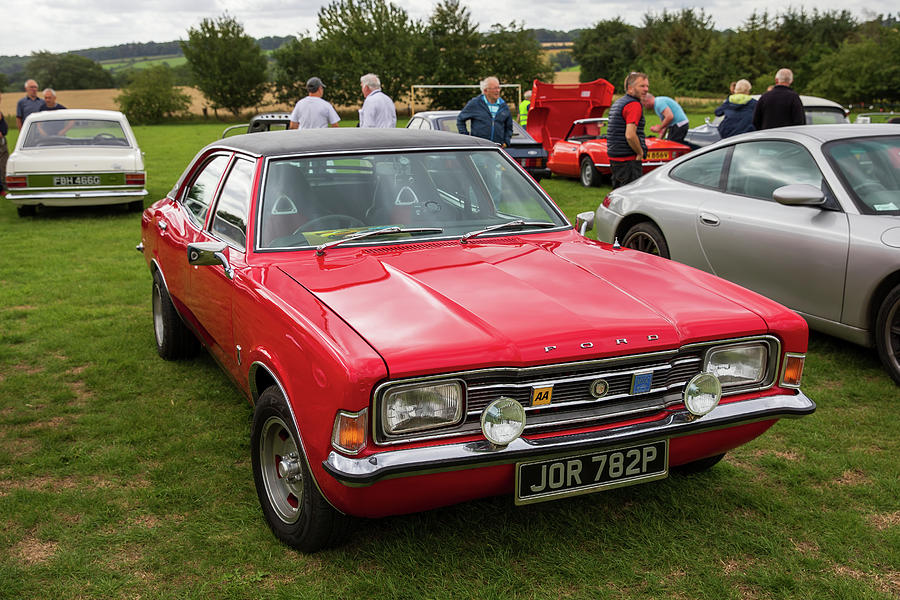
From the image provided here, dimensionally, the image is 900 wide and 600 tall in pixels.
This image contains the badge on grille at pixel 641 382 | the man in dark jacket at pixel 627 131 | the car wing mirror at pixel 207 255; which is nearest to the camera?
the badge on grille at pixel 641 382

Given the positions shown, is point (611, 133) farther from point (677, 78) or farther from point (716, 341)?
point (677, 78)

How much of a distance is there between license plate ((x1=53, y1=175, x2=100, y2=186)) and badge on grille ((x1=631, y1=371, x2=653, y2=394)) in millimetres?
10454

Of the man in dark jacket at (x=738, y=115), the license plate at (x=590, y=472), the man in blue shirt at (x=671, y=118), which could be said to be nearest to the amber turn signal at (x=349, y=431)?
the license plate at (x=590, y=472)

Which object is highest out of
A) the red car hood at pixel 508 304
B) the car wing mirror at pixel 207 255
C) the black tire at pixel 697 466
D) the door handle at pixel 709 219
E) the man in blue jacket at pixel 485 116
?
the man in blue jacket at pixel 485 116

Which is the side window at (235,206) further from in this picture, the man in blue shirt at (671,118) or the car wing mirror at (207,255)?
the man in blue shirt at (671,118)

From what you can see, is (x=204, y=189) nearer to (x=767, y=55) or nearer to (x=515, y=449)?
(x=515, y=449)

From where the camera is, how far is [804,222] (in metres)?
5.12

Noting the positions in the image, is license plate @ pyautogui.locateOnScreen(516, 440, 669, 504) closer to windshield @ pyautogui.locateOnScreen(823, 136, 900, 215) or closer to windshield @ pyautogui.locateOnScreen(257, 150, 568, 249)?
windshield @ pyautogui.locateOnScreen(257, 150, 568, 249)

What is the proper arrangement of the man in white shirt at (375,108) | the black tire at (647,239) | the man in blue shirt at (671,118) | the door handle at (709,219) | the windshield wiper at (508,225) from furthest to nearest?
the man in blue shirt at (671,118), the man in white shirt at (375,108), the black tire at (647,239), the door handle at (709,219), the windshield wiper at (508,225)

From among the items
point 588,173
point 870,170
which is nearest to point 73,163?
point 588,173

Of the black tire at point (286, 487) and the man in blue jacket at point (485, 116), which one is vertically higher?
the man in blue jacket at point (485, 116)

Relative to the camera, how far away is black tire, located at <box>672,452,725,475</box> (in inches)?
146

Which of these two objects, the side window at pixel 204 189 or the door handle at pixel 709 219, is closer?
the side window at pixel 204 189

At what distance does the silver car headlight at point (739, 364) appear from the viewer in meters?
3.01
